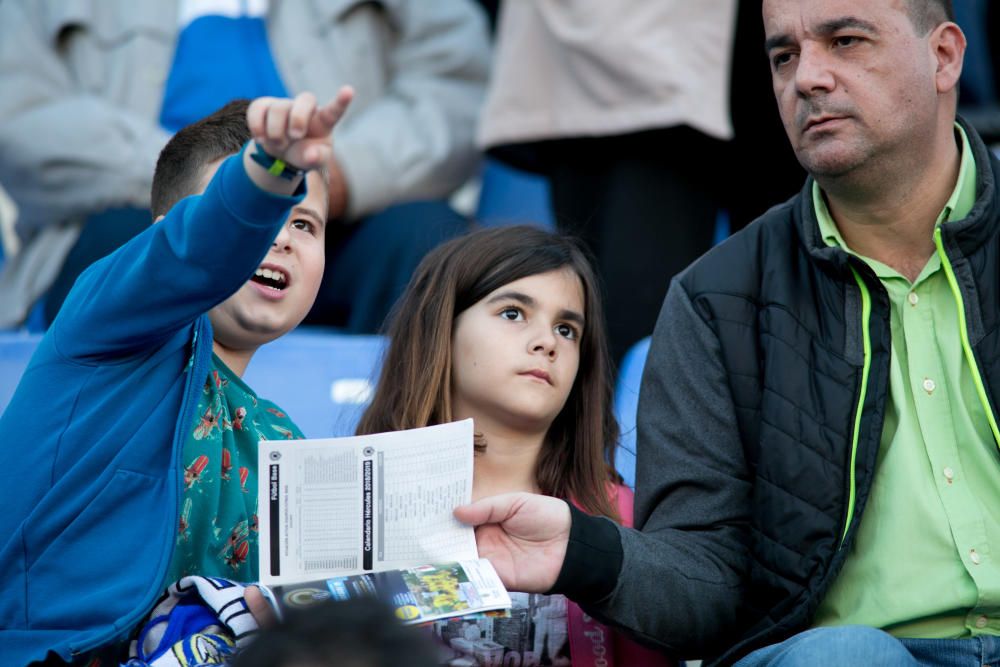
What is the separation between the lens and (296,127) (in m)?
1.61

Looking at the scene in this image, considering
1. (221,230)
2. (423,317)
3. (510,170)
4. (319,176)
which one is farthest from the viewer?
(510,170)

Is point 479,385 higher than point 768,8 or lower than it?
lower

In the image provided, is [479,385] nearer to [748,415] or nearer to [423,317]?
[423,317]

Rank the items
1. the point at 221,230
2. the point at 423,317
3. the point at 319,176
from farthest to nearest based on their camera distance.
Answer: the point at 423,317 → the point at 319,176 → the point at 221,230

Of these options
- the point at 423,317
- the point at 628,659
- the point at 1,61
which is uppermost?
the point at 1,61

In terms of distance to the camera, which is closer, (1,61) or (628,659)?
(628,659)

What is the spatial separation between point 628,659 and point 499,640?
20 cm

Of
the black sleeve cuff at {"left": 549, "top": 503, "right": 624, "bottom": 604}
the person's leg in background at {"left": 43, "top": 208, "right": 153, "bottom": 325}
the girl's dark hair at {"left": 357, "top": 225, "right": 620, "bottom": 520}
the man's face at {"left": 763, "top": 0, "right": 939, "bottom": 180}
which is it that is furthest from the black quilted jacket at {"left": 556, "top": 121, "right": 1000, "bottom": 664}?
the person's leg in background at {"left": 43, "top": 208, "right": 153, "bottom": 325}

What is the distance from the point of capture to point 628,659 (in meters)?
2.12

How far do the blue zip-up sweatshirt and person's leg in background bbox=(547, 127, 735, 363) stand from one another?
4.98 ft

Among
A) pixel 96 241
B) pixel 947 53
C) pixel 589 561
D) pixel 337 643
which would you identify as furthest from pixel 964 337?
pixel 96 241

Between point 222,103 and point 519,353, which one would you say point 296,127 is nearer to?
point 519,353

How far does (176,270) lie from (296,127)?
27 cm

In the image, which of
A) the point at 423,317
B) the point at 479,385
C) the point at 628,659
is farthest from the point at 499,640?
the point at 423,317
